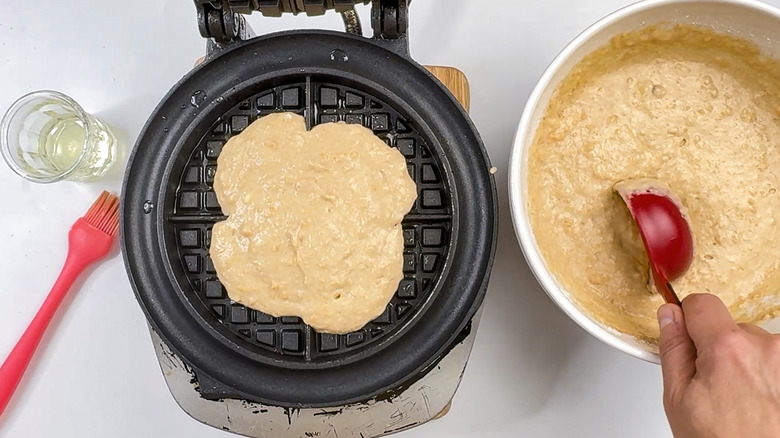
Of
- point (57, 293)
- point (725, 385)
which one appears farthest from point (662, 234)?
point (57, 293)

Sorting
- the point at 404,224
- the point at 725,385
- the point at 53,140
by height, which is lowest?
the point at 725,385

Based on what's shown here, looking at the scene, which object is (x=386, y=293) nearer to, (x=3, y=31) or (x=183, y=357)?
(x=183, y=357)

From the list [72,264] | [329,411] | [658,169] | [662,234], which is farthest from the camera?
[72,264]

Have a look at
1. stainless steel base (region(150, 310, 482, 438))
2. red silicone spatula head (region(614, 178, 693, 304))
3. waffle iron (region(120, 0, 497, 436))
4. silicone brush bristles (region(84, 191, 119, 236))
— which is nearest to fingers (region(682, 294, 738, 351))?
red silicone spatula head (region(614, 178, 693, 304))

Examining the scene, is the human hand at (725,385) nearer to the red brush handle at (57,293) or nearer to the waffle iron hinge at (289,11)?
the waffle iron hinge at (289,11)

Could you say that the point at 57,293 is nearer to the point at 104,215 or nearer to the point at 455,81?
the point at 104,215

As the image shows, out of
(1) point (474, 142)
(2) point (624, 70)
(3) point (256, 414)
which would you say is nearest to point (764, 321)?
(2) point (624, 70)

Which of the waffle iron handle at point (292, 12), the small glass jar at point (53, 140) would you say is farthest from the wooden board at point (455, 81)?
the small glass jar at point (53, 140)
